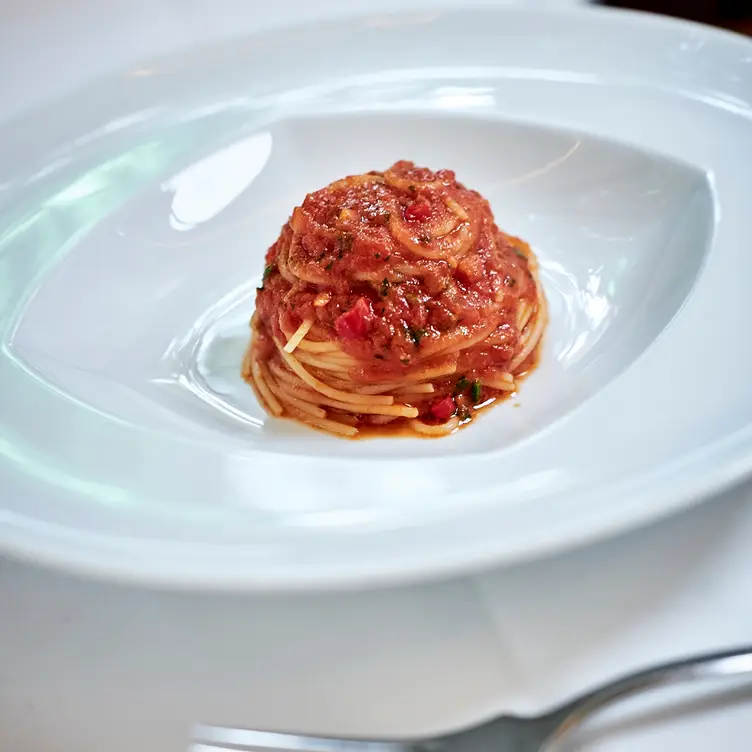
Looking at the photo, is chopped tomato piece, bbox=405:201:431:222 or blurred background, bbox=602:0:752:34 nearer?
chopped tomato piece, bbox=405:201:431:222

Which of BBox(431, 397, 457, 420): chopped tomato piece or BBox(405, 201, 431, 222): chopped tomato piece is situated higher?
BBox(405, 201, 431, 222): chopped tomato piece

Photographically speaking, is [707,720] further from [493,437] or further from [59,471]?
[59,471]

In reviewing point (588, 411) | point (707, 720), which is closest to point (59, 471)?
point (588, 411)

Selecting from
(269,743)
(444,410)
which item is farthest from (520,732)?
(444,410)

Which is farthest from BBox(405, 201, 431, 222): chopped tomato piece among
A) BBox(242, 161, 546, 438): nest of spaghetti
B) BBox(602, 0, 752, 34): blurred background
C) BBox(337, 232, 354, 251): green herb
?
BBox(602, 0, 752, 34): blurred background

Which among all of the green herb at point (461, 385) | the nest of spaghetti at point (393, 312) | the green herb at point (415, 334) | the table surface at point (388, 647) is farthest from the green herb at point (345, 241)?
the table surface at point (388, 647)

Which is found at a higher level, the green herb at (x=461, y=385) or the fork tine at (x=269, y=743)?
the green herb at (x=461, y=385)

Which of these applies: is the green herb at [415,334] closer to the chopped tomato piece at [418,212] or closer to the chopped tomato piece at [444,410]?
the chopped tomato piece at [444,410]

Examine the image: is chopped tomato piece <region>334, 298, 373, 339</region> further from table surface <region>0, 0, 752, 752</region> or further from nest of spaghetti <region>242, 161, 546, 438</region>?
table surface <region>0, 0, 752, 752</region>
